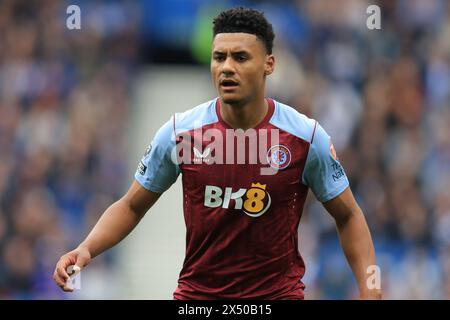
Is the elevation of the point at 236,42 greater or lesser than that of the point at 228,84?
greater

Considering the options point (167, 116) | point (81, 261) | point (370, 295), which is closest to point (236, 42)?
point (81, 261)

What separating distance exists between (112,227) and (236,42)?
4.87 feet

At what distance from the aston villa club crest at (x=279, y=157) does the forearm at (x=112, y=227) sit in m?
0.99

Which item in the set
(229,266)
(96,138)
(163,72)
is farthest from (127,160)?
(229,266)

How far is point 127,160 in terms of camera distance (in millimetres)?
15875

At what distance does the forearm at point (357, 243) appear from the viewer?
742 cm

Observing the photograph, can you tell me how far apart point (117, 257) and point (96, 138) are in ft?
5.42

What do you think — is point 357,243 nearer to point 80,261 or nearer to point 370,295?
point 370,295

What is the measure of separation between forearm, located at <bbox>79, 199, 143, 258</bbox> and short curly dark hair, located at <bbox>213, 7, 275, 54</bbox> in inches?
52.9

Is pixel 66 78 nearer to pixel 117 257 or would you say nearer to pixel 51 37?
pixel 51 37

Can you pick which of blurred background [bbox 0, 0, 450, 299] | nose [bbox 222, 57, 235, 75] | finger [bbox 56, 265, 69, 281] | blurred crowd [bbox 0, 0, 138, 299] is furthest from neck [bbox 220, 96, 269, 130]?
blurred crowd [bbox 0, 0, 138, 299]

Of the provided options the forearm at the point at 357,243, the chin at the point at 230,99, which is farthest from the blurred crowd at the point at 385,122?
the chin at the point at 230,99

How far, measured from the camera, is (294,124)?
24.7 ft

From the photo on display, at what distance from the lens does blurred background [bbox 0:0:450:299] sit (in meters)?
13.7
